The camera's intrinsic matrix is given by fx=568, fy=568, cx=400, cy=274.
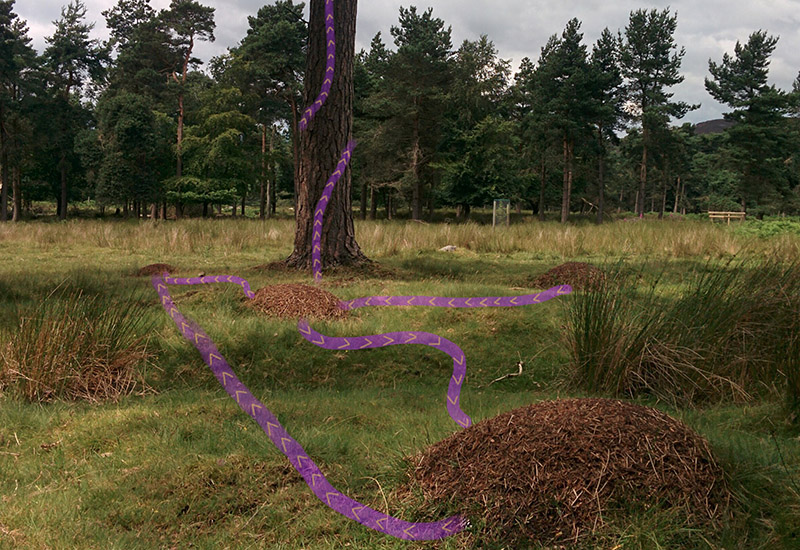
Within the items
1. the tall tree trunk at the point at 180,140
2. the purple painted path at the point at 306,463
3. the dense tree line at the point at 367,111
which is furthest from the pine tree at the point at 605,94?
the purple painted path at the point at 306,463

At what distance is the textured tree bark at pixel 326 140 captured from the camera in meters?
8.60

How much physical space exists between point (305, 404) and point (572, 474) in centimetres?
228

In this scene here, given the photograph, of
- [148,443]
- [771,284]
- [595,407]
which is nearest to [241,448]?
[148,443]

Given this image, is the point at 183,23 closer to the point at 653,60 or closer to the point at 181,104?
the point at 181,104

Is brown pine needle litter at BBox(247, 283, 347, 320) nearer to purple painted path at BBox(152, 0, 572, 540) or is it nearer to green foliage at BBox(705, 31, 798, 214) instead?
purple painted path at BBox(152, 0, 572, 540)

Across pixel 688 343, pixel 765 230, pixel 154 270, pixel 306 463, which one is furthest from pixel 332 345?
pixel 765 230

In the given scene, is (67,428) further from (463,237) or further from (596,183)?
(596,183)

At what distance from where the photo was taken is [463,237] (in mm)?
13945

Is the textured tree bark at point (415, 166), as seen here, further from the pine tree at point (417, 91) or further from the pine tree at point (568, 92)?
the pine tree at point (568, 92)

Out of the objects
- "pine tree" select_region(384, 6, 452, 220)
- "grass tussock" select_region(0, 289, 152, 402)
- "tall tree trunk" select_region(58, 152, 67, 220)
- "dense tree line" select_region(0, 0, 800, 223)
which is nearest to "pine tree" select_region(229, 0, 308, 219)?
"dense tree line" select_region(0, 0, 800, 223)

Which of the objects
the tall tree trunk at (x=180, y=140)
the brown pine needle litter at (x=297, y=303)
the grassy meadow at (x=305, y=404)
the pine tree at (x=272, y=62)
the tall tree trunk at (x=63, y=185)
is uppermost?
the pine tree at (x=272, y=62)

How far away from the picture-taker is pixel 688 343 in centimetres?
448

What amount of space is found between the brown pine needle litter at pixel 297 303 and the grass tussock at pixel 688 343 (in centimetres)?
280

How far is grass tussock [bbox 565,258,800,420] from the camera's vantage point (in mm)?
4352
